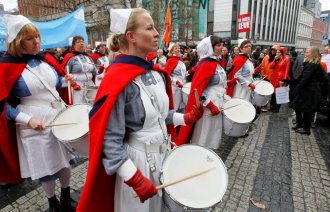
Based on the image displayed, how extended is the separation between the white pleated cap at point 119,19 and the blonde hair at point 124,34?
2cm

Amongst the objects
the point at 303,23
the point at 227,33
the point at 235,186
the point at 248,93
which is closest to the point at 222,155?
the point at 235,186

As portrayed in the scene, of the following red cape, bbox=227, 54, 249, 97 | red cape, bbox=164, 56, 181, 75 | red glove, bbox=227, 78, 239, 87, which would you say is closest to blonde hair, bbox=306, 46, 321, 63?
red cape, bbox=227, 54, 249, 97

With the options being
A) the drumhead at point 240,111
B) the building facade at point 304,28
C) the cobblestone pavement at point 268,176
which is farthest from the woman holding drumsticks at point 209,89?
the building facade at point 304,28

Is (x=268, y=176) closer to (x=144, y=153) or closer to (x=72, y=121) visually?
(x=144, y=153)

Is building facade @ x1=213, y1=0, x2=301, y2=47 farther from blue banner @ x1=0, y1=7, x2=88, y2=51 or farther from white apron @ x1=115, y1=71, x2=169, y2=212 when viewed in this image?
white apron @ x1=115, y1=71, x2=169, y2=212

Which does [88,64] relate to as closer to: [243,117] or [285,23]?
[243,117]

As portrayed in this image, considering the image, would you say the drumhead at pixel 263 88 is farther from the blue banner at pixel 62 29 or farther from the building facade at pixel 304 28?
the building facade at pixel 304 28

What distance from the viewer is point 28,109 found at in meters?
2.62

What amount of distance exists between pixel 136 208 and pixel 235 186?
2.33 m

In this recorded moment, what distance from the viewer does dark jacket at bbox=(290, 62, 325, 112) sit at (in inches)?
228

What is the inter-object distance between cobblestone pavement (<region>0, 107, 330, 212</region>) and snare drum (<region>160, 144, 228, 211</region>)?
5.22 feet

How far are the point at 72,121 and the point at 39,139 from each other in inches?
15.5

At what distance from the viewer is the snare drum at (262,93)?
220 inches

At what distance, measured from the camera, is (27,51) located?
8.61 ft
